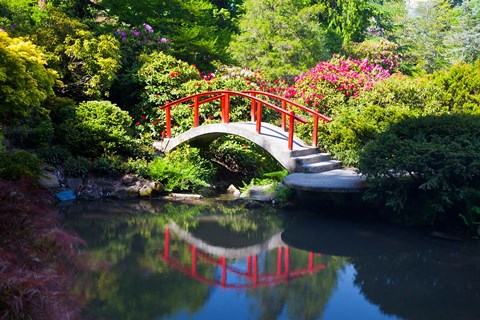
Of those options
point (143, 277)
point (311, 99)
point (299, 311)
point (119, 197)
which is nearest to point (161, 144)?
point (119, 197)

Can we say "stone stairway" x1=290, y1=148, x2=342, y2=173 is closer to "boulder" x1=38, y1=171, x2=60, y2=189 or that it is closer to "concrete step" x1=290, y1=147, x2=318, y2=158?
"concrete step" x1=290, y1=147, x2=318, y2=158

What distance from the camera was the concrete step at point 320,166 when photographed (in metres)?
9.84

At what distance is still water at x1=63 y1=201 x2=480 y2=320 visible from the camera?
203 inches

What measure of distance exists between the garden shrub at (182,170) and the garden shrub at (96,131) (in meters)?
0.89

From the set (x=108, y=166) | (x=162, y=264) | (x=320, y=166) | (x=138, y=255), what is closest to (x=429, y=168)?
(x=320, y=166)

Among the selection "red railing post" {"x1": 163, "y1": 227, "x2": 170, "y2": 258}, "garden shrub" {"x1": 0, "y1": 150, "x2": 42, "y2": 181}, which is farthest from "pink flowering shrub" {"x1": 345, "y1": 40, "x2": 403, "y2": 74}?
"garden shrub" {"x1": 0, "y1": 150, "x2": 42, "y2": 181}

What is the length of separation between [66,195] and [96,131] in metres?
1.71

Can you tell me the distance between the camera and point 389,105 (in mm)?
11461

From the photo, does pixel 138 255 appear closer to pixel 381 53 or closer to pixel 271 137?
pixel 271 137

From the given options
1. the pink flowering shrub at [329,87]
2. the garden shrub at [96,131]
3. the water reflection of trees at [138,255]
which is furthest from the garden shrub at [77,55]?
the pink flowering shrub at [329,87]

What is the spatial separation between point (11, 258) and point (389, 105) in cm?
950

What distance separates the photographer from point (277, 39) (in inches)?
659

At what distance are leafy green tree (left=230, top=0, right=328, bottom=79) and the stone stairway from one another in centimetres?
655

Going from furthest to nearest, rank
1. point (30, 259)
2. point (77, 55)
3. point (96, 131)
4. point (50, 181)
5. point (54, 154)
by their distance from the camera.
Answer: point (77, 55) → point (96, 131) → point (54, 154) → point (50, 181) → point (30, 259)
